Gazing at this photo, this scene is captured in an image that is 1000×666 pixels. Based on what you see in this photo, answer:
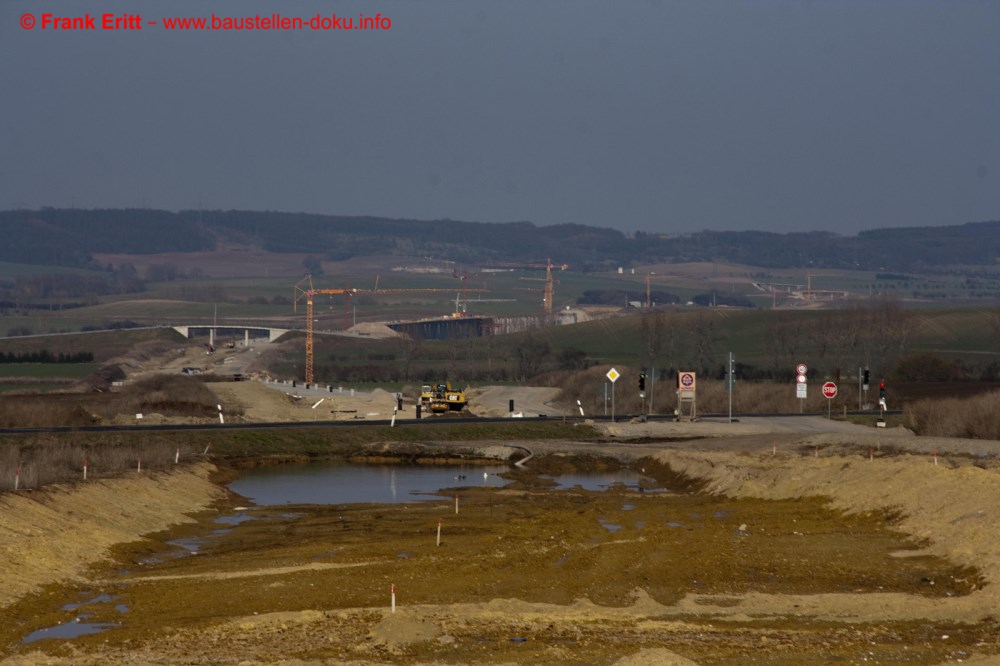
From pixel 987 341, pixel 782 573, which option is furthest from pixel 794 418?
pixel 987 341

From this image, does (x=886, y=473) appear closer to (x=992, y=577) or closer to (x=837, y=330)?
(x=992, y=577)

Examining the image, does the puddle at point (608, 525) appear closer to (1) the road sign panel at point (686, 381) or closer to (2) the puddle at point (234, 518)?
(2) the puddle at point (234, 518)

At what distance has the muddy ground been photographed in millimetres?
25703

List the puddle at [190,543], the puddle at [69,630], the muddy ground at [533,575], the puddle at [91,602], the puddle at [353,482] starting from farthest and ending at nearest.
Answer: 1. the puddle at [353,482]
2. the puddle at [190,543]
3. the puddle at [91,602]
4. the puddle at [69,630]
5. the muddy ground at [533,575]

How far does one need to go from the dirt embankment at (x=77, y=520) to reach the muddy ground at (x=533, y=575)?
10 cm

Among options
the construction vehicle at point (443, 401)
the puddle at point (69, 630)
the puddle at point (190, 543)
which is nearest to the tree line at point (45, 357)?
the construction vehicle at point (443, 401)

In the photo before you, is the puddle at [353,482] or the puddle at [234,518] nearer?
the puddle at [234,518]

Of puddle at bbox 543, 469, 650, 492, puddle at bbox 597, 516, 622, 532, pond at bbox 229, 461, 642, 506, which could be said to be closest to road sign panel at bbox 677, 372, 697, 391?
puddle at bbox 543, 469, 650, 492

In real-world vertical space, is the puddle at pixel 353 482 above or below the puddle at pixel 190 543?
below

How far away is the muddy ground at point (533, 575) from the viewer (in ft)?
84.3

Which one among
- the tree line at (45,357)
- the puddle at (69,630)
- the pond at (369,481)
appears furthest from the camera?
the tree line at (45,357)

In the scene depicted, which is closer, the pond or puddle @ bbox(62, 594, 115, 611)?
puddle @ bbox(62, 594, 115, 611)

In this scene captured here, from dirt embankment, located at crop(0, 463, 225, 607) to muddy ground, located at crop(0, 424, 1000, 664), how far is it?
0.32ft

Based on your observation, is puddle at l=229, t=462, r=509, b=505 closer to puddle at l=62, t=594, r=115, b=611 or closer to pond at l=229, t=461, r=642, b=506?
pond at l=229, t=461, r=642, b=506
